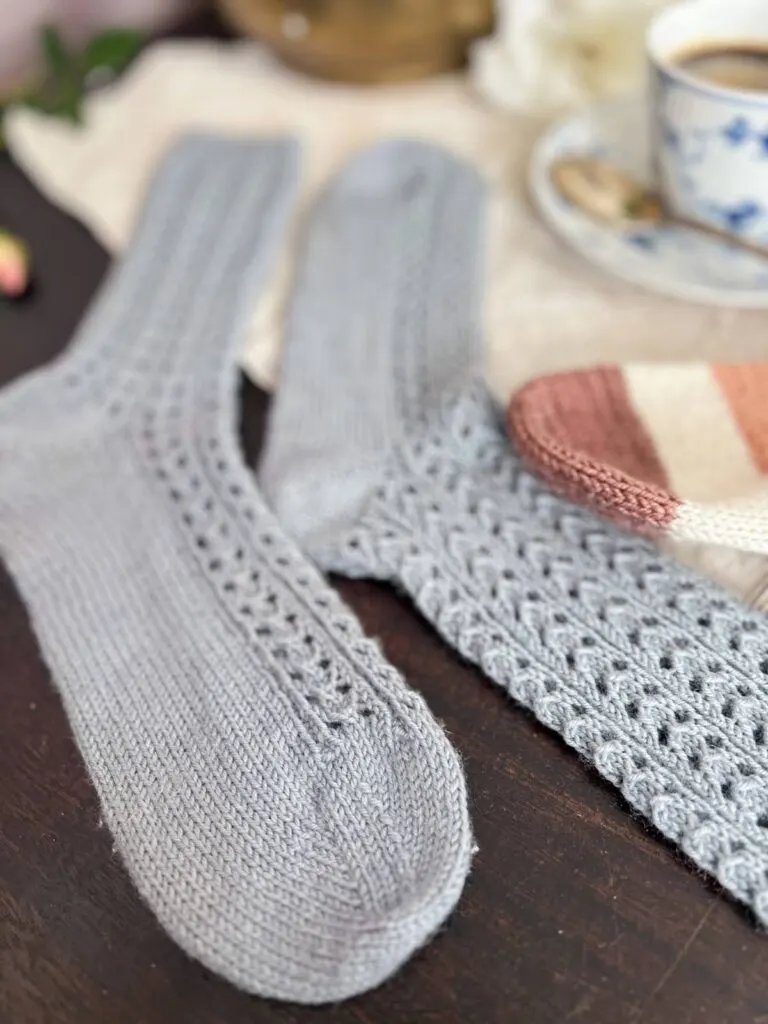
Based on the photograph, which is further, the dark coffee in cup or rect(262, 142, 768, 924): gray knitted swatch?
the dark coffee in cup

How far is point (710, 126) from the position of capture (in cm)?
58

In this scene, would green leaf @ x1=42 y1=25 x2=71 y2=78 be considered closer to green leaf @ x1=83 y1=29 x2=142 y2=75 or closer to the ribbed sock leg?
green leaf @ x1=83 y1=29 x2=142 y2=75

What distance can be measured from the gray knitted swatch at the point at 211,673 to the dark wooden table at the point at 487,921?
0.01m

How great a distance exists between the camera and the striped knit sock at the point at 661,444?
1.57 feet

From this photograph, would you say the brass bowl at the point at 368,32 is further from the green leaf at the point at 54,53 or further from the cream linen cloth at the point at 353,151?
the green leaf at the point at 54,53

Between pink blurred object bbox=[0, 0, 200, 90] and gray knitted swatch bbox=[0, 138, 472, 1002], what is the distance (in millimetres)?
298

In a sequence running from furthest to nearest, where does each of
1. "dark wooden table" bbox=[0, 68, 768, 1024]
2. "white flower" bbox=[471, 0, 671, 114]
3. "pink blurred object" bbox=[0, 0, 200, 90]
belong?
"pink blurred object" bbox=[0, 0, 200, 90] < "white flower" bbox=[471, 0, 671, 114] < "dark wooden table" bbox=[0, 68, 768, 1024]

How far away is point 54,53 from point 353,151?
259 mm

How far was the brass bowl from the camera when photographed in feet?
2.71

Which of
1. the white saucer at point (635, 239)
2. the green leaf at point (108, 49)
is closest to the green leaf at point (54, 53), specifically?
the green leaf at point (108, 49)

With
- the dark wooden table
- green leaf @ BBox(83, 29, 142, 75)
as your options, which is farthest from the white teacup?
green leaf @ BBox(83, 29, 142, 75)

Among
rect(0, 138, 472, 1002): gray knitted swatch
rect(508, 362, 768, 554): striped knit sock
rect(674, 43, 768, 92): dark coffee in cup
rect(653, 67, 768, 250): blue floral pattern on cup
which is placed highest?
rect(674, 43, 768, 92): dark coffee in cup

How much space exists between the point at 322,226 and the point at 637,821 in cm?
47

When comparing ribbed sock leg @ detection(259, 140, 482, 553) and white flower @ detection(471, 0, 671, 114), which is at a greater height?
white flower @ detection(471, 0, 671, 114)
